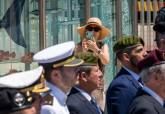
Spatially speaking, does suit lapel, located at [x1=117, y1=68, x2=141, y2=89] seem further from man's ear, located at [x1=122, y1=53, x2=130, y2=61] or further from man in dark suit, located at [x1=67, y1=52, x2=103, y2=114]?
man in dark suit, located at [x1=67, y1=52, x2=103, y2=114]

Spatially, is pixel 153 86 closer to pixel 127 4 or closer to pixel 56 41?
pixel 56 41

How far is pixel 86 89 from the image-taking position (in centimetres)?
510

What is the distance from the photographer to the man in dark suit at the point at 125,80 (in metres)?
5.38

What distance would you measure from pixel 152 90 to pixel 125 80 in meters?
1.24

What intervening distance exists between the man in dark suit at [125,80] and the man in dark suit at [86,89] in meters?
0.30

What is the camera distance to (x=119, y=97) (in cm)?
538

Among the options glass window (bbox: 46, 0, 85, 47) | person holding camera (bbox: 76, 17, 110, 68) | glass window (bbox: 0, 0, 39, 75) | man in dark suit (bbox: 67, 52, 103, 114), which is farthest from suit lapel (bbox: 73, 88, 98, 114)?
glass window (bbox: 46, 0, 85, 47)

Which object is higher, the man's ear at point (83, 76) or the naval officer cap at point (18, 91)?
the naval officer cap at point (18, 91)

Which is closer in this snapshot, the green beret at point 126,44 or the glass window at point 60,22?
the green beret at point 126,44

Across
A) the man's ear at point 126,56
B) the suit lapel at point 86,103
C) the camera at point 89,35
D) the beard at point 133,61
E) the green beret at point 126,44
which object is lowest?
the suit lapel at point 86,103

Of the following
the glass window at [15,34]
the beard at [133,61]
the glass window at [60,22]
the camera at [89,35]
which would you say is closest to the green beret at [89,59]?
the beard at [133,61]

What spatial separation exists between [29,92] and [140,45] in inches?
117

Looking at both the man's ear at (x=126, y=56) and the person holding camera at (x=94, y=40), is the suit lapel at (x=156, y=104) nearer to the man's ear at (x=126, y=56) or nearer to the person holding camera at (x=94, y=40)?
the man's ear at (x=126, y=56)

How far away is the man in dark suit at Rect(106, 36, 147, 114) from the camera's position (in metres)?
5.38
